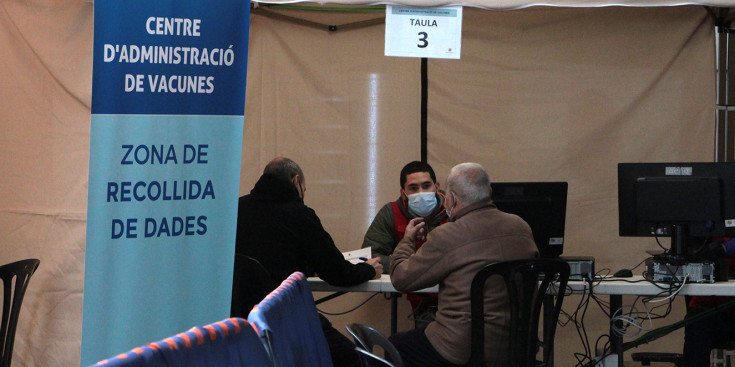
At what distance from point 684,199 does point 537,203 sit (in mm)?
649

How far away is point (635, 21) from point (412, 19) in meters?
1.56

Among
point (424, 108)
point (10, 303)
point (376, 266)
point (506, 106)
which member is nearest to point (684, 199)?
point (376, 266)

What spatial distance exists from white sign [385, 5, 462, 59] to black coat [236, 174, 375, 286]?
1.22 metres

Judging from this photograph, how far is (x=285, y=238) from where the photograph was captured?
3.73 m

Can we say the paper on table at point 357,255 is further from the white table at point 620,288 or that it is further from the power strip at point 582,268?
the power strip at point 582,268

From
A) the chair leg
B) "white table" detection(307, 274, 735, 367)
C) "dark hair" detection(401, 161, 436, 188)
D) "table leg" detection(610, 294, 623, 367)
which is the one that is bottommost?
the chair leg

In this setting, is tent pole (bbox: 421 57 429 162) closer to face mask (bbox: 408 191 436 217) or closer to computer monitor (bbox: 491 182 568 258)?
face mask (bbox: 408 191 436 217)

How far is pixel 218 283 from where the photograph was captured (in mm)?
2643

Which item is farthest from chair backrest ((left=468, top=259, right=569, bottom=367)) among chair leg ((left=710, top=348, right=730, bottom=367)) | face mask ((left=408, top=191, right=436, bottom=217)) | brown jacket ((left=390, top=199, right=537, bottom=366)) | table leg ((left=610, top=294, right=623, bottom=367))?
chair leg ((left=710, top=348, right=730, bottom=367))

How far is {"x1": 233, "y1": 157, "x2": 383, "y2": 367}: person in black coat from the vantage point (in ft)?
12.2

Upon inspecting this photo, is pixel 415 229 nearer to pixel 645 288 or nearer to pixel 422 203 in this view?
pixel 422 203

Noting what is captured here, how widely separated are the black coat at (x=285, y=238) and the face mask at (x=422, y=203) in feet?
2.46

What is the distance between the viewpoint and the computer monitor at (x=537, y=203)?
A: 3.92m

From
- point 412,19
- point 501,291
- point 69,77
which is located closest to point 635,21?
point 412,19
